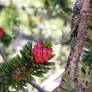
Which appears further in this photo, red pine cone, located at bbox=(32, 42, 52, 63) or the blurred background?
the blurred background

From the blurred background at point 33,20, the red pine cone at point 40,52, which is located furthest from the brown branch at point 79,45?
the blurred background at point 33,20

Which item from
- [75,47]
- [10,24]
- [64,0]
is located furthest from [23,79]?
[10,24]

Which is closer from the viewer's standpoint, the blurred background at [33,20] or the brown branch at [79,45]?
the brown branch at [79,45]

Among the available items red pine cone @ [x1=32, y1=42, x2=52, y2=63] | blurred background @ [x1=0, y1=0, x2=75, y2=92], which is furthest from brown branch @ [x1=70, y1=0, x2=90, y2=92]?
blurred background @ [x1=0, y1=0, x2=75, y2=92]

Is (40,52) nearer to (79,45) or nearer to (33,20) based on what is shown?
(79,45)

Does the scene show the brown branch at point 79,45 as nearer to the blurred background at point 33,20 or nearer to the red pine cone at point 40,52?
the red pine cone at point 40,52

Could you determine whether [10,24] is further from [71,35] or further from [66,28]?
[71,35]

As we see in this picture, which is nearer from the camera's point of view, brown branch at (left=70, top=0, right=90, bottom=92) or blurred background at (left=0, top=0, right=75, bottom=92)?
brown branch at (left=70, top=0, right=90, bottom=92)

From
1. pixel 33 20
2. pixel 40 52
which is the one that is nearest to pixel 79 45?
pixel 40 52

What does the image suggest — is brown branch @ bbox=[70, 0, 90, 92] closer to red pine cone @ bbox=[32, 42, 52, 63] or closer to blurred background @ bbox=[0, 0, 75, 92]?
red pine cone @ bbox=[32, 42, 52, 63]
